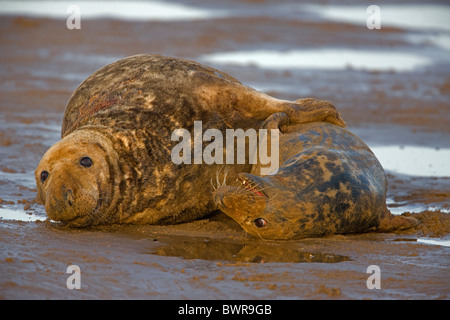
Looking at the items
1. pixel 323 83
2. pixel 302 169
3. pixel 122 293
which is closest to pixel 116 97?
pixel 302 169

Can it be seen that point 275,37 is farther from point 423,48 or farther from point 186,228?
point 186,228

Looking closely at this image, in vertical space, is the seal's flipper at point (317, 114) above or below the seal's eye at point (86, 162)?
above

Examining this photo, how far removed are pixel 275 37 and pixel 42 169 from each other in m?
12.3

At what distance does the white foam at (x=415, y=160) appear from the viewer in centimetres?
808

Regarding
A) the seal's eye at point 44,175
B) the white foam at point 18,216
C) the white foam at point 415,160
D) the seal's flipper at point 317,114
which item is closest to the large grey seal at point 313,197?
the seal's flipper at point 317,114

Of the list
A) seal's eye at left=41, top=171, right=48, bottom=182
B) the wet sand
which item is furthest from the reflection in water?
seal's eye at left=41, top=171, right=48, bottom=182

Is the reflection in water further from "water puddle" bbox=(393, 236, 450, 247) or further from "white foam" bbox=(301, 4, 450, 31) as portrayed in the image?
"white foam" bbox=(301, 4, 450, 31)

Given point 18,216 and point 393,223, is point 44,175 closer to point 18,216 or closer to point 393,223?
point 18,216

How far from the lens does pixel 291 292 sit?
14.1ft

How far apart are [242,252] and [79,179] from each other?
1306 millimetres

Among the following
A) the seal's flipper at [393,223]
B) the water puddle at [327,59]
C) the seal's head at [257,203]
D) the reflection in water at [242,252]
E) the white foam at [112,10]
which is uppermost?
the white foam at [112,10]

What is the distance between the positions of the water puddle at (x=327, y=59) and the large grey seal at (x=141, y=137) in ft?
26.5

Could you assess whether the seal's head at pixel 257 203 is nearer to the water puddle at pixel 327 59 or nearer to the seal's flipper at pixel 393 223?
the seal's flipper at pixel 393 223

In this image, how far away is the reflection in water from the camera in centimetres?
501
